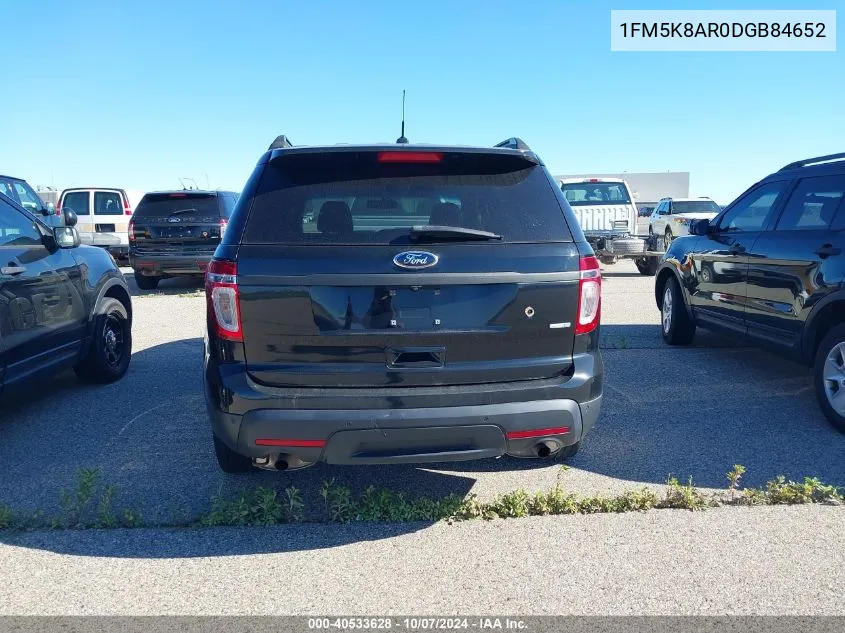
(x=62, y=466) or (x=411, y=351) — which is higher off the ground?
(x=411, y=351)

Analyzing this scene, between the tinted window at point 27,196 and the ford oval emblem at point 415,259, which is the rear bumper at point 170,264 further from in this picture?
the ford oval emblem at point 415,259

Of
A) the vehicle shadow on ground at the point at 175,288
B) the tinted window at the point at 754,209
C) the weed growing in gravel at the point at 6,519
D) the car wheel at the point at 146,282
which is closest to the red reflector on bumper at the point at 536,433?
the weed growing in gravel at the point at 6,519

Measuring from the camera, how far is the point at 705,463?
4.22 metres

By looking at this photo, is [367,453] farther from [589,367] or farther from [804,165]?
[804,165]

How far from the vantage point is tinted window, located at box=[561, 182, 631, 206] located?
48.2 ft

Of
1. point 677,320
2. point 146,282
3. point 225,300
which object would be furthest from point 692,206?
point 225,300

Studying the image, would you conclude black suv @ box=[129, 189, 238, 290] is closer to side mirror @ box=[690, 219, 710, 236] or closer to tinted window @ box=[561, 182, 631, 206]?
tinted window @ box=[561, 182, 631, 206]

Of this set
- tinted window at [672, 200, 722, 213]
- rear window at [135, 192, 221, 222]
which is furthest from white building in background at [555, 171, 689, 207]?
rear window at [135, 192, 221, 222]

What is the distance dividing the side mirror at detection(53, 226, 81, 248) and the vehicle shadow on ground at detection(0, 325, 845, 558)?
1.26 m

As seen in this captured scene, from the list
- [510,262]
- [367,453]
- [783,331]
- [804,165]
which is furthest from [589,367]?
[804,165]

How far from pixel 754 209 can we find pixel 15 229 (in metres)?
6.06

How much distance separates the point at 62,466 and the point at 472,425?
2.72 metres

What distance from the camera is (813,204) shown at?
538 cm

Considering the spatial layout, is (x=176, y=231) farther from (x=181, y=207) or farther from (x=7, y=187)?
(x=7, y=187)
